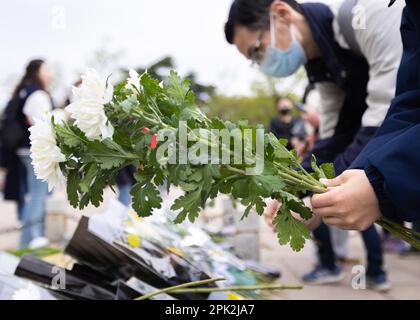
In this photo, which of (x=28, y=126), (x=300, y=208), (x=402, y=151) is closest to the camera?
(x=402, y=151)

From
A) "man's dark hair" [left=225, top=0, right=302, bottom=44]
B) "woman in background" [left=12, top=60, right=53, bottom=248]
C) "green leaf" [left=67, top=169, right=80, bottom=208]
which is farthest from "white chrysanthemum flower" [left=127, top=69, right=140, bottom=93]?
"woman in background" [left=12, top=60, right=53, bottom=248]

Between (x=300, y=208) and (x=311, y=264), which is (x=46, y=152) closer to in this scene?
(x=300, y=208)

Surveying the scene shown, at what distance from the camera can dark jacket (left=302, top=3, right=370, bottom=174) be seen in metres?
2.21

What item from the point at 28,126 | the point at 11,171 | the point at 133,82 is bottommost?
the point at 11,171

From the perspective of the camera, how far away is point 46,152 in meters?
1.21

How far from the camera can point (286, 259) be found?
476cm

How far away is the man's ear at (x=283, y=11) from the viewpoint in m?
2.31

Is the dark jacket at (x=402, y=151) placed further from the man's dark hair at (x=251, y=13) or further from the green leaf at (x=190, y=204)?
the man's dark hair at (x=251, y=13)

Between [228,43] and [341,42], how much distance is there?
0.52 m

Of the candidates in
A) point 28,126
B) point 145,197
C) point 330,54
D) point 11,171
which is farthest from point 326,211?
point 11,171

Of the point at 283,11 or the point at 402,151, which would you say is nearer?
the point at 402,151

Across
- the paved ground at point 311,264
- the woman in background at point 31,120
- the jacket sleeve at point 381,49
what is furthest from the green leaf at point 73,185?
the woman in background at point 31,120

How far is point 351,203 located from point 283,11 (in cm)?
137
